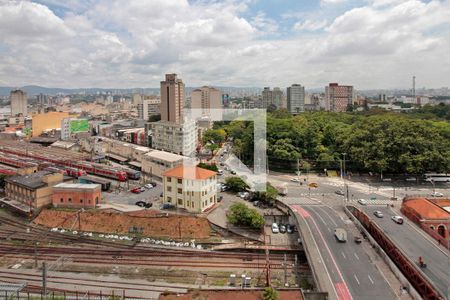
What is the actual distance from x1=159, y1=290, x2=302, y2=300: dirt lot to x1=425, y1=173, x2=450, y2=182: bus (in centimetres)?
1739

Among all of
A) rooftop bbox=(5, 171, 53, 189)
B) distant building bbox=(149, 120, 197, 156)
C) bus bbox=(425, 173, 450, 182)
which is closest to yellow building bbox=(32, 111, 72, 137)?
distant building bbox=(149, 120, 197, 156)

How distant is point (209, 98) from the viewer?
56125 millimetres

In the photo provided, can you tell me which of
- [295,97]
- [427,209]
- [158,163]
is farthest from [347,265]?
[295,97]

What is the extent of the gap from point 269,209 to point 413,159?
936cm

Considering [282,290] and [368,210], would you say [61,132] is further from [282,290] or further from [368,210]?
[282,290]

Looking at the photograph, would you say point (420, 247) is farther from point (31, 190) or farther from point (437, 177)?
point (31, 190)

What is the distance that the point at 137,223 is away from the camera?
16.2 m

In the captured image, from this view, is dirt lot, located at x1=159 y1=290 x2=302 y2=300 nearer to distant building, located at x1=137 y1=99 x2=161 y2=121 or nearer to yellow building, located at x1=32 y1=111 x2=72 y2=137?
yellow building, located at x1=32 y1=111 x2=72 y2=137

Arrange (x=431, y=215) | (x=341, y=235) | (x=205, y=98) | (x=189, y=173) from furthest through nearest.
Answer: (x=205, y=98)
(x=189, y=173)
(x=431, y=215)
(x=341, y=235)

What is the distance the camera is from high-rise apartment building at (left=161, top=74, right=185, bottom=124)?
129ft

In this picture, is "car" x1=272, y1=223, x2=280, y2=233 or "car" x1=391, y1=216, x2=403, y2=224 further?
"car" x1=272, y1=223, x2=280, y2=233

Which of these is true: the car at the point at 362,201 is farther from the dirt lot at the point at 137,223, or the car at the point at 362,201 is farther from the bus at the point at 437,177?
the dirt lot at the point at 137,223

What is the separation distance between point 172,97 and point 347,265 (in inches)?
1245

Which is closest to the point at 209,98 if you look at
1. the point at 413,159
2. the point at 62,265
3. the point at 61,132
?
the point at 61,132
